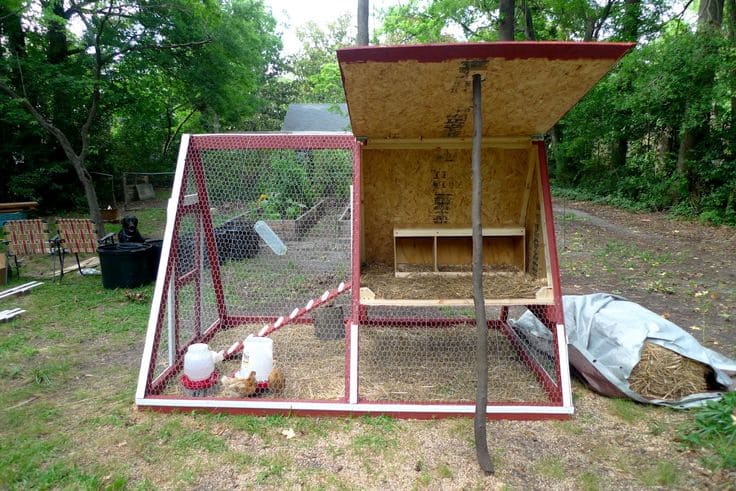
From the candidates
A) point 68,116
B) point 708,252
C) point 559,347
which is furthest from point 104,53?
point 708,252

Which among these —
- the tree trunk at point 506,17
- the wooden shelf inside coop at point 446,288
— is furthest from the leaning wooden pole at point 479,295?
the tree trunk at point 506,17

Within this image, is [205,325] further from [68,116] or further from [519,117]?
[68,116]

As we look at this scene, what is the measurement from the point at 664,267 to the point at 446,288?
5118 millimetres

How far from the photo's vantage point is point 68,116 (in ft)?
40.3

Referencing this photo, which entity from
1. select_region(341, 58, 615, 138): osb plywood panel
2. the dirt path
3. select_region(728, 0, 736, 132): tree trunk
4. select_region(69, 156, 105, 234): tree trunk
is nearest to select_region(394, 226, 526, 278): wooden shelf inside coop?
select_region(341, 58, 615, 138): osb plywood panel

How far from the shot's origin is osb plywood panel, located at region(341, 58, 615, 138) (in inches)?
86.3

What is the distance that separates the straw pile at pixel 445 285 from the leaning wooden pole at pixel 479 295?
0.77m

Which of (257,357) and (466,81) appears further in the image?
(257,357)

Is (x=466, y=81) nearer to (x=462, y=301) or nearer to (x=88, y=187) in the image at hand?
(x=462, y=301)

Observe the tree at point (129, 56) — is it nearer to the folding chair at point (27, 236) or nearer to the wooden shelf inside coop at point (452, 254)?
the folding chair at point (27, 236)

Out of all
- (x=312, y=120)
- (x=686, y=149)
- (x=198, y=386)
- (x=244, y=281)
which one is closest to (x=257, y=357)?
(x=198, y=386)

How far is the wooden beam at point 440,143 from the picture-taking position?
3.40 meters

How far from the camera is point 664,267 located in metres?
6.68

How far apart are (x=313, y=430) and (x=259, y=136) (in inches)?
81.6
